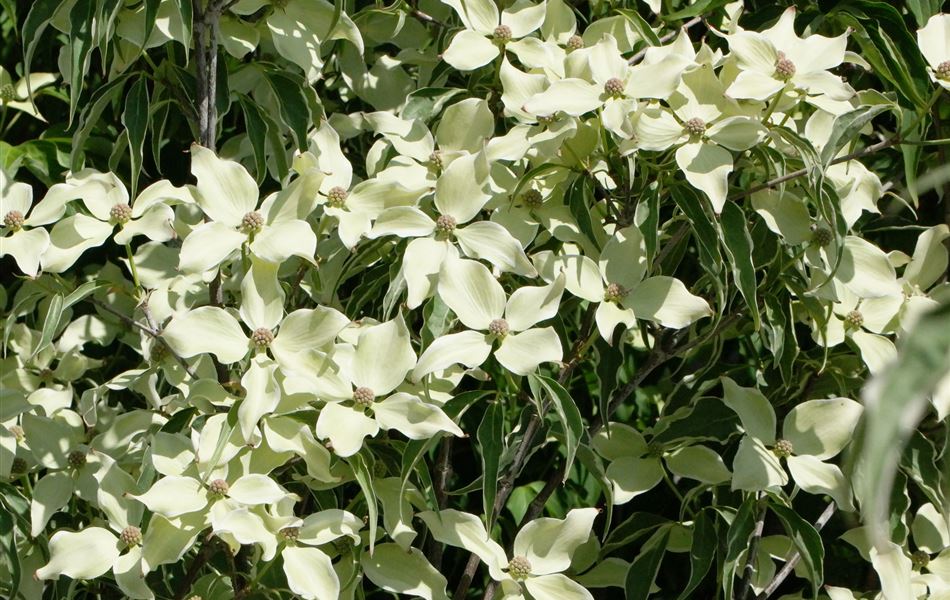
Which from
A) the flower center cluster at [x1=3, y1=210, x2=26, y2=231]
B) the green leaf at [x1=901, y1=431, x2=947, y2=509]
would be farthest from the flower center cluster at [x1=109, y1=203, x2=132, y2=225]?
the green leaf at [x1=901, y1=431, x2=947, y2=509]

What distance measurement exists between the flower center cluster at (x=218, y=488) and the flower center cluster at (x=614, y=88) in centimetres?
55

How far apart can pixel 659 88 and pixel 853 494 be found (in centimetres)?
45

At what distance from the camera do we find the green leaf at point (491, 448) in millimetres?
1065

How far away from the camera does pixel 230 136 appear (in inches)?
67.0

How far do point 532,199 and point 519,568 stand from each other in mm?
401

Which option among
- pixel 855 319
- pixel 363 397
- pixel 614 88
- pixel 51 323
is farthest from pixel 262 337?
pixel 855 319

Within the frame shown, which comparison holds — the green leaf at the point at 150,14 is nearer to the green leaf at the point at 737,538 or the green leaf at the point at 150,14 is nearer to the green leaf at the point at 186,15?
the green leaf at the point at 186,15

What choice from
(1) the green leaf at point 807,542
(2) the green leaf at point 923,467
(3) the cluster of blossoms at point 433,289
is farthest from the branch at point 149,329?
(2) the green leaf at point 923,467

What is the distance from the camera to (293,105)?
1.29 meters

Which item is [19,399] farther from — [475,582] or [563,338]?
[475,582]

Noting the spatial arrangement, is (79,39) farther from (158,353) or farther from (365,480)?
(365,480)

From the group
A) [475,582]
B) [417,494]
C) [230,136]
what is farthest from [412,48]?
[475,582]

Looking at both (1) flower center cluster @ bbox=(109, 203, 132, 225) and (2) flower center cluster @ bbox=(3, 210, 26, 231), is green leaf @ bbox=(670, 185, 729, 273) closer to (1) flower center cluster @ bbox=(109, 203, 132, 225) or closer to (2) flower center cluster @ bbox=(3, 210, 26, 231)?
(1) flower center cluster @ bbox=(109, 203, 132, 225)

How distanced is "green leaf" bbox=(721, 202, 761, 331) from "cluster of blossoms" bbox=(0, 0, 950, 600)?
0.04ft
